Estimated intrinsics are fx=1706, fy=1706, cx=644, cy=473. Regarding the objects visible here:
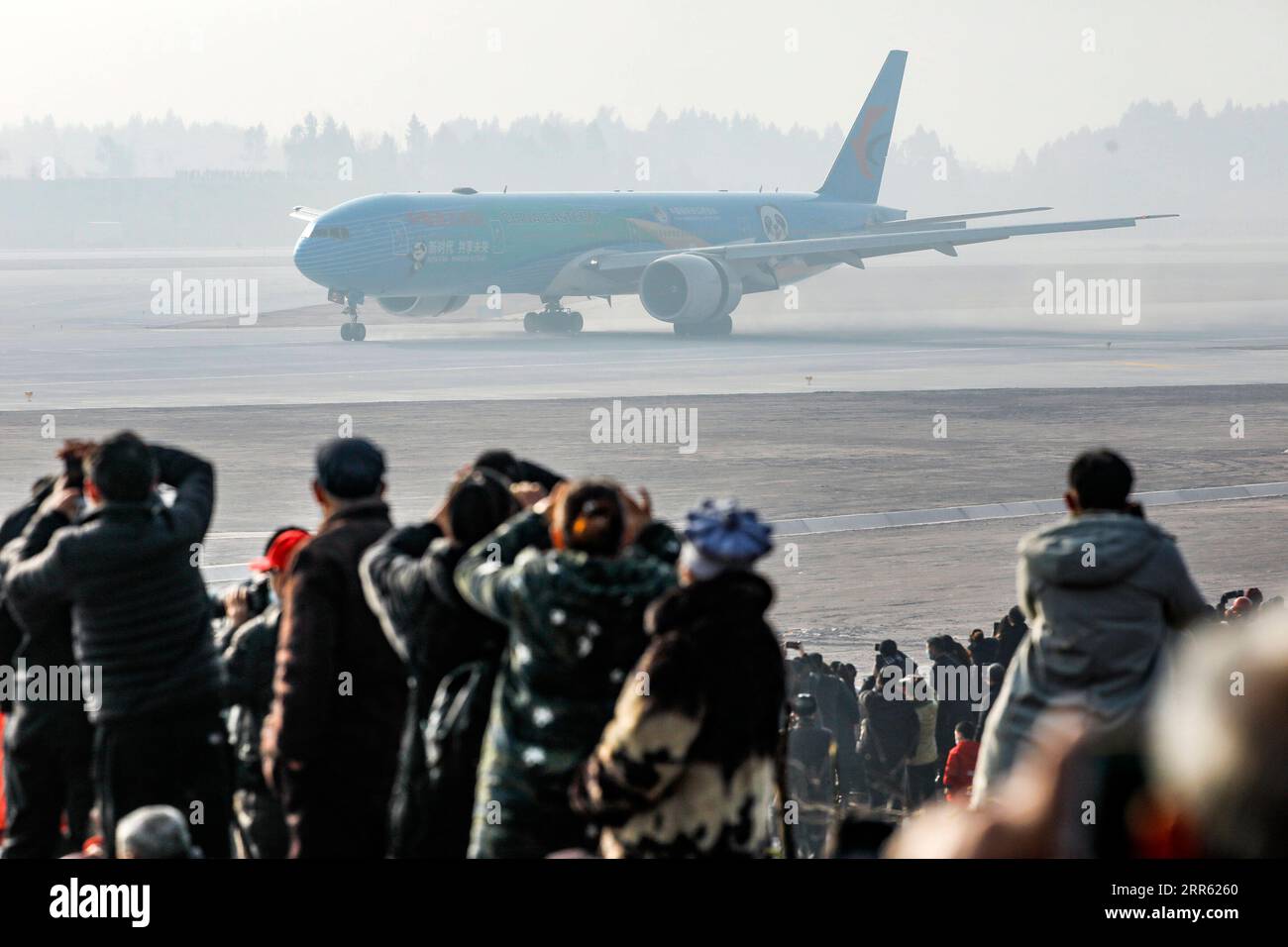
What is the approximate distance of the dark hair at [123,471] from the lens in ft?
18.6

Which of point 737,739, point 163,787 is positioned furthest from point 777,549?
point 737,739

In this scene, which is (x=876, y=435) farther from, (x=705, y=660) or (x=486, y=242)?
(x=705, y=660)

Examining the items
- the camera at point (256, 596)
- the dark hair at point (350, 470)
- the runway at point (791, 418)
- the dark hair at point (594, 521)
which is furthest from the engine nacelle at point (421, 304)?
the dark hair at point (594, 521)

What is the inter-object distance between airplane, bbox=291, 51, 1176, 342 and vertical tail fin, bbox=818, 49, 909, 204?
6.25 metres

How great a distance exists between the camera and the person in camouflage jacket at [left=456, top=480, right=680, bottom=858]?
15.2 feet

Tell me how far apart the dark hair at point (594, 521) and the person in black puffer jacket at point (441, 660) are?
62 centimetres

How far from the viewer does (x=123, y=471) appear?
5660 mm

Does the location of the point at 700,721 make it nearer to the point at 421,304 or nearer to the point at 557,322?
the point at 421,304

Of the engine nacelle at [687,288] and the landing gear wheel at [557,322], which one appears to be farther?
the landing gear wheel at [557,322]

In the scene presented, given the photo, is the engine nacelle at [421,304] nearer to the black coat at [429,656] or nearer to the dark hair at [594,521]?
the black coat at [429,656]

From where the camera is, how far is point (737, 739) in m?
4.32

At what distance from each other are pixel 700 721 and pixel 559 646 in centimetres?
58

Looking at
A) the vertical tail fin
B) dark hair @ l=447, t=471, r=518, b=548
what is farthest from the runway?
dark hair @ l=447, t=471, r=518, b=548

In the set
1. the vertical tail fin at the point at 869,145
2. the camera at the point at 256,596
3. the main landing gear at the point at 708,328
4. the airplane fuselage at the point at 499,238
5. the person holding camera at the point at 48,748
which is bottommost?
the person holding camera at the point at 48,748
